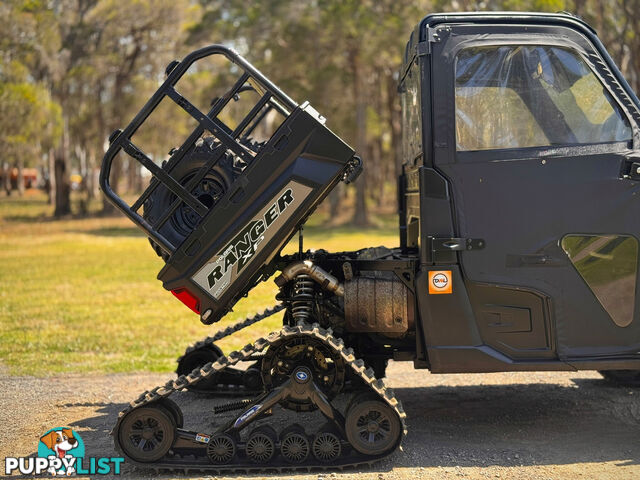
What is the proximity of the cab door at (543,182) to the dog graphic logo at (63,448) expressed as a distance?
10.1ft

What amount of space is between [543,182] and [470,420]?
2.24 meters

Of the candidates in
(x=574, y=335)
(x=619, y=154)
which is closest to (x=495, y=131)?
(x=619, y=154)

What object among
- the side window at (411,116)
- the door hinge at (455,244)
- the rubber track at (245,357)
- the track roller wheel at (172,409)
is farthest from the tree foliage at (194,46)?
the track roller wheel at (172,409)

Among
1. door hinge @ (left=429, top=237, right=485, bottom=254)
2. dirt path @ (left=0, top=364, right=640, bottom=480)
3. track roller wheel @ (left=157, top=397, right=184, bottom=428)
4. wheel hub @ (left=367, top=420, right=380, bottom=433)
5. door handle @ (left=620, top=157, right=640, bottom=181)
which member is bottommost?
dirt path @ (left=0, top=364, right=640, bottom=480)

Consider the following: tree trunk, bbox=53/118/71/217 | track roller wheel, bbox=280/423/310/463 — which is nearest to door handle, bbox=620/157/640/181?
track roller wheel, bbox=280/423/310/463

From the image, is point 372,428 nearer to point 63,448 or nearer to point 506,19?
point 63,448

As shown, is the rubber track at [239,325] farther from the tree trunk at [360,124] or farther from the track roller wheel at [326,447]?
the tree trunk at [360,124]

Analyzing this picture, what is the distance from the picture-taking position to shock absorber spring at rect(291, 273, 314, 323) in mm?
5543

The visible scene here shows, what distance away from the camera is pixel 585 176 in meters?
5.18

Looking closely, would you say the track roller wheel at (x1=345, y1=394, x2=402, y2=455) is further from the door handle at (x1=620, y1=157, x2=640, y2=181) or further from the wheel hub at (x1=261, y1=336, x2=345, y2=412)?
the door handle at (x1=620, y1=157, x2=640, y2=181)

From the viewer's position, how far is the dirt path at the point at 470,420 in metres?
5.14

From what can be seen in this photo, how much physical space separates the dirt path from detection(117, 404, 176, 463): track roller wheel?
0.16 metres

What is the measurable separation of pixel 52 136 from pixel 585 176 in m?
35.2

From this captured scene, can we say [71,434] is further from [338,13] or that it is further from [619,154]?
[338,13]
